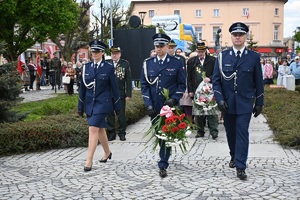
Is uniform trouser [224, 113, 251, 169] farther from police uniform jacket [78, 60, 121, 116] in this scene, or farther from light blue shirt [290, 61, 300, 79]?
light blue shirt [290, 61, 300, 79]

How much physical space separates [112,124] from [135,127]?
2102 millimetres

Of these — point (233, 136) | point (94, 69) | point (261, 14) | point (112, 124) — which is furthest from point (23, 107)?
point (261, 14)

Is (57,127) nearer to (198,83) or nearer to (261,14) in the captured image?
(198,83)

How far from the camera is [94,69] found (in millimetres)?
7559

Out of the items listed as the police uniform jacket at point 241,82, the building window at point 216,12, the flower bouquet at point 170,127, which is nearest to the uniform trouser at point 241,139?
the police uniform jacket at point 241,82

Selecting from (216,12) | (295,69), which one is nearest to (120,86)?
(295,69)

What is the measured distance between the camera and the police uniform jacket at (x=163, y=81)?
712 cm

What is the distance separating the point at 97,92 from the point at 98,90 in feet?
0.11

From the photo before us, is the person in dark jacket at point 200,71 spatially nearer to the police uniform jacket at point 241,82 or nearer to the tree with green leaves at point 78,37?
the police uniform jacket at point 241,82

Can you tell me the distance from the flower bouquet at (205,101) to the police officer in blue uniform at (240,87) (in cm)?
326

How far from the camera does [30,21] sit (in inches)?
1126

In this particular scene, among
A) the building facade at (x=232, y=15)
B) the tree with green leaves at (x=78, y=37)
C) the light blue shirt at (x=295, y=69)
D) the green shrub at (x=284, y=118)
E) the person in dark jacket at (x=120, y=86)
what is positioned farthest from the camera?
the building facade at (x=232, y=15)

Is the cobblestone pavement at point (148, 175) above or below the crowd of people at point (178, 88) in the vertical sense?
below

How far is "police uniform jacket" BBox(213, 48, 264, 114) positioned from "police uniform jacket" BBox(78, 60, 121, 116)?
1666mm
